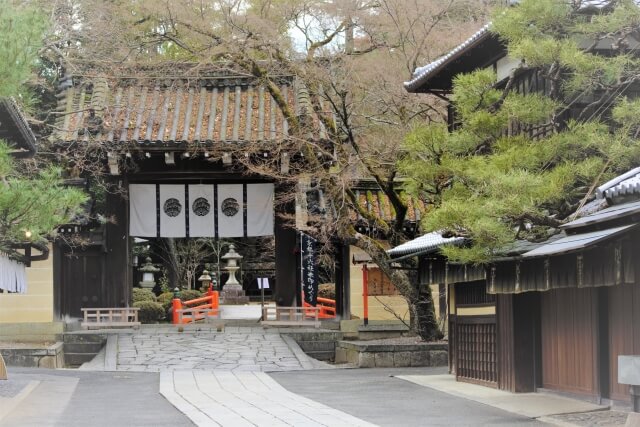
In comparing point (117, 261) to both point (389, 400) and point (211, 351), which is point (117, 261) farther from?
point (389, 400)

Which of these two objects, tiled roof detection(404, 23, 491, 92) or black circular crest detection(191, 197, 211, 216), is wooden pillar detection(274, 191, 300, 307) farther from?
tiled roof detection(404, 23, 491, 92)

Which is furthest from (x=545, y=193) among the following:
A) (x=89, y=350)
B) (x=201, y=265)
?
(x=201, y=265)

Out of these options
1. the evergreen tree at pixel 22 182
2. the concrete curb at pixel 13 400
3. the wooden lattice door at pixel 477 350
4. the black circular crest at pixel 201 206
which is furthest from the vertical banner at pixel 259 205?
the concrete curb at pixel 13 400

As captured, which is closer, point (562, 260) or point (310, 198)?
point (562, 260)

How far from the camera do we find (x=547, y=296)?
1515 centimetres

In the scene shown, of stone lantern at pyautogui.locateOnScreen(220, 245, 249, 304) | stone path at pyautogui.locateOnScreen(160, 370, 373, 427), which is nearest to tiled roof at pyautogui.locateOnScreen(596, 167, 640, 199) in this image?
stone path at pyautogui.locateOnScreen(160, 370, 373, 427)

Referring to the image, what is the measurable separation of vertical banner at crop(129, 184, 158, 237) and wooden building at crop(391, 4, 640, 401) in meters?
11.1

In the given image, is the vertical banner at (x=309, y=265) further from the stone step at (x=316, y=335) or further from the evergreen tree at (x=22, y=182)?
the evergreen tree at (x=22, y=182)

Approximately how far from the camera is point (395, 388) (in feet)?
55.4

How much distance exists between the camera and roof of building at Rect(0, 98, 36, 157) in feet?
46.1

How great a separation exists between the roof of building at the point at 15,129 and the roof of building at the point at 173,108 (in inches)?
344

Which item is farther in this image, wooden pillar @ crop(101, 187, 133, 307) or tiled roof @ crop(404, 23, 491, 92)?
wooden pillar @ crop(101, 187, 133, 307)

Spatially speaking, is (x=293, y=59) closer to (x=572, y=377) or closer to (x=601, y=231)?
(x=572, y=377)

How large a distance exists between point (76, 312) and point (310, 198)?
24.1 feet
